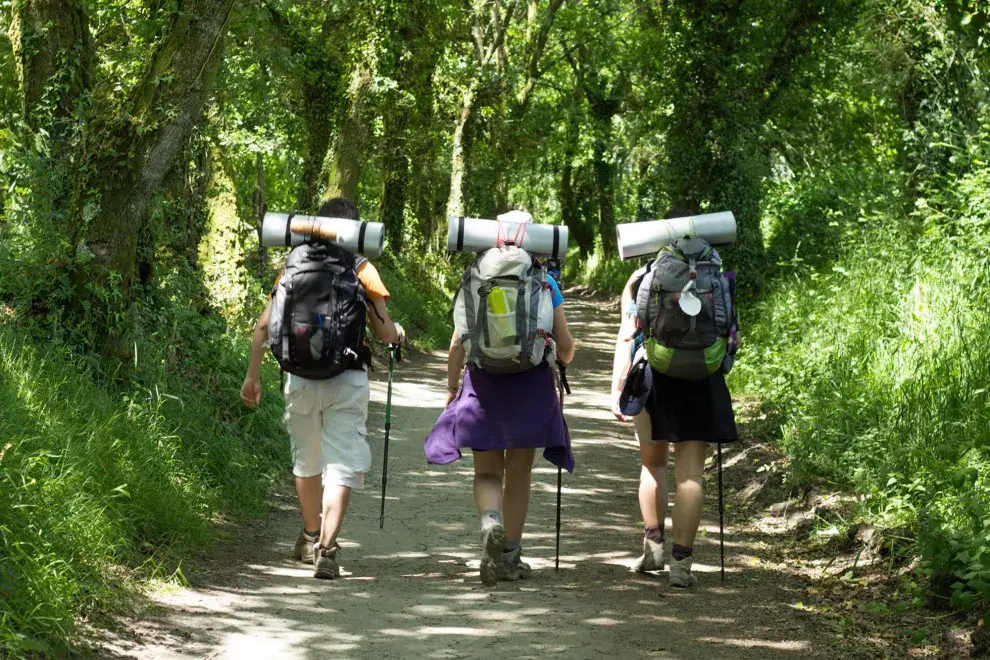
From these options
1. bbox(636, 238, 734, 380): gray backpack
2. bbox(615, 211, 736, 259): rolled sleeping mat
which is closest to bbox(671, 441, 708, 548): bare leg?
bbox(636, 238, 734, 380): gray backpack

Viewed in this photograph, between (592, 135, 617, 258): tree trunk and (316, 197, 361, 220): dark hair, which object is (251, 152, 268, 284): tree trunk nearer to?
(316, 197, 361, 220): dark hair

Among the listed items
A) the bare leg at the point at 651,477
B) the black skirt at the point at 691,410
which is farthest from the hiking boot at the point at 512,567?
the black skirt at the point at 691,410

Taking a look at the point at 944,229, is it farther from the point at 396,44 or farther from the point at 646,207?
the point at 646,207

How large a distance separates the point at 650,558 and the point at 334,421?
203 centimetres

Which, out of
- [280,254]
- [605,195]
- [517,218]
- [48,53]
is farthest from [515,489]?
[605,195]

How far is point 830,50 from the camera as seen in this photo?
69.0ft

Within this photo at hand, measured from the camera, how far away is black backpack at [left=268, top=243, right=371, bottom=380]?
6.34 m

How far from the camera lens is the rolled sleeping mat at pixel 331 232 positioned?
255 inches

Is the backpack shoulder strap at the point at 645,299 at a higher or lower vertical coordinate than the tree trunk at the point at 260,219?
lower

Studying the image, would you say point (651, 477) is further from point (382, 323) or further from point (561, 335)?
point (382, 323)

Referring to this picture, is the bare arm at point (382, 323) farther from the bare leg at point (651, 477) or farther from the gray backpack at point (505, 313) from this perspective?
the bare leg at point (651, 477)

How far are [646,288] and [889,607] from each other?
2.12 metres

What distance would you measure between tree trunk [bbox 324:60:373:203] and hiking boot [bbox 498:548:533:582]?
40.3 feet

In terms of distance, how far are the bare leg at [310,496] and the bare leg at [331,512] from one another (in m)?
0.21
